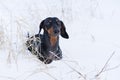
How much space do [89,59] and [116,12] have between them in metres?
1.98

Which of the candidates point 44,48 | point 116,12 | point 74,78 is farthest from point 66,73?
point 116,12

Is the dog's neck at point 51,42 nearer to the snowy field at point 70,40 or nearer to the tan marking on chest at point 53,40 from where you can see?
the tan marking on chest at point 53,40

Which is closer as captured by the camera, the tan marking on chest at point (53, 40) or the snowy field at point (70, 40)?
the snowy field at point (70, 40)

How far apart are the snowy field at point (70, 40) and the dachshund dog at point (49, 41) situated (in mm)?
128

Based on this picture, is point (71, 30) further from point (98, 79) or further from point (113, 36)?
point (98, 79)

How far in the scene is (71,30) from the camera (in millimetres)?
5973

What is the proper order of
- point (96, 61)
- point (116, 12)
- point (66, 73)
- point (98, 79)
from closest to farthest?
point (98, 79) < point (66, 73) < point (96, 61) < point (116, 12)

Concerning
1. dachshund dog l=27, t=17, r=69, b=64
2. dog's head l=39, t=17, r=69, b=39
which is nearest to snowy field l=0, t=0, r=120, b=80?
dachshund dog l=27, t=17, r=69, b=64

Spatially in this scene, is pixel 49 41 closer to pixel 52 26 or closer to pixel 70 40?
pixel 52 26

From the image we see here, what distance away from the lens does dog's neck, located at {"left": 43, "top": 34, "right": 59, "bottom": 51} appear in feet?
16.8

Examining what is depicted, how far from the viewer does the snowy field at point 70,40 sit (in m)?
4.29

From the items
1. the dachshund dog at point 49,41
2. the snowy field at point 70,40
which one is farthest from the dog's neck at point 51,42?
the snowy field at point 70,40

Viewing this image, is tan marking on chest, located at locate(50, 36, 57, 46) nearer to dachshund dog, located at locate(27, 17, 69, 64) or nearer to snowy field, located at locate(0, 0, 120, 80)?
dachshund dog, located at locate(27, 17, 69, 64)

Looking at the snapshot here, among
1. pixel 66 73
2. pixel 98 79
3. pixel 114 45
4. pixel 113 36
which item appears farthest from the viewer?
pixel 113 36
